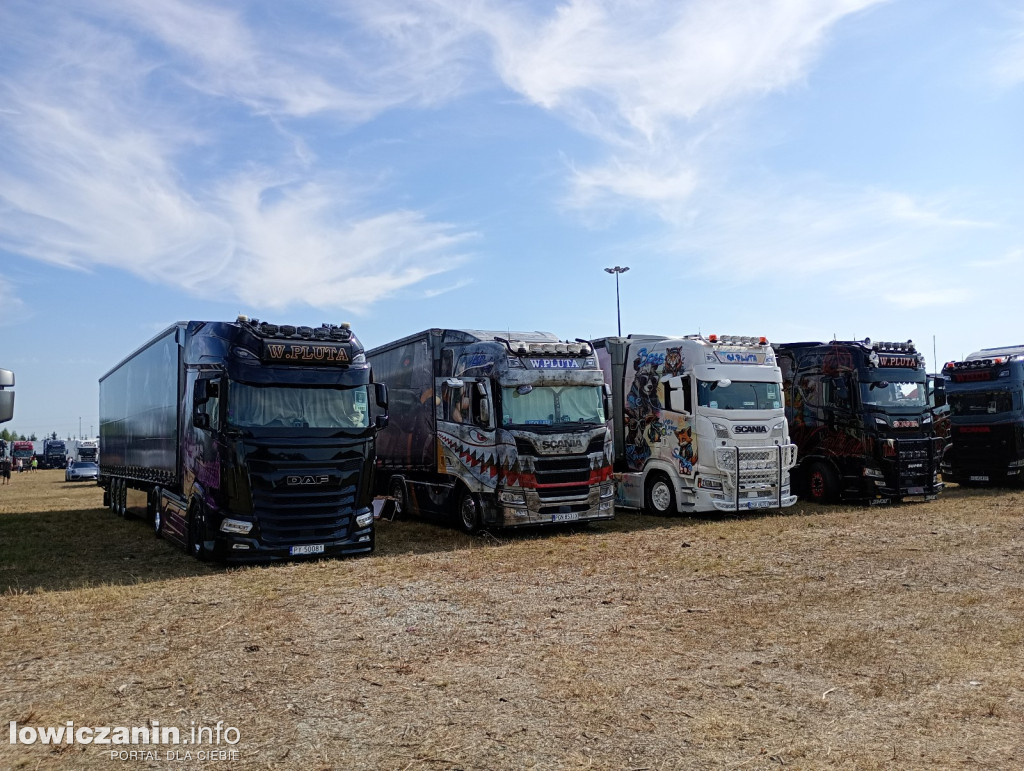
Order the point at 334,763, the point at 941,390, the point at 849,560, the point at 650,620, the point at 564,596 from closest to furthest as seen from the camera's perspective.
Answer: the point at 334,763
the point at 650,620
the point at 564,596
the point at 849,560
the point at 941,390

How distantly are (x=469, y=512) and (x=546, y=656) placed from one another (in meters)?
8.05

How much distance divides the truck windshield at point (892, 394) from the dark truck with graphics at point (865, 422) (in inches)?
0.9

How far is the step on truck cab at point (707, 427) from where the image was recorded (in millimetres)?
16172

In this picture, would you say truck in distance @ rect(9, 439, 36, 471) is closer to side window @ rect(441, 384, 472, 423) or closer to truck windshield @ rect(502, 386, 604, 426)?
side window @ rect(441, 384, 472, 423)

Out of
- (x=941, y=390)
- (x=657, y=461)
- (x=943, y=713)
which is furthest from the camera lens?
(x=941, y=390)

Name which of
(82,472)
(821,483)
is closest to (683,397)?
(821,483)

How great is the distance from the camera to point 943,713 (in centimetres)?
531

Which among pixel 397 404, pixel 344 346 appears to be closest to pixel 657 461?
pixel 397 404

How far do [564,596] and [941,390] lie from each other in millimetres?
14155

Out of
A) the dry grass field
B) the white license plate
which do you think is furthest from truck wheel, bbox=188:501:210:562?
the white license plate

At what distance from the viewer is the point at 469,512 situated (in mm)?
14789

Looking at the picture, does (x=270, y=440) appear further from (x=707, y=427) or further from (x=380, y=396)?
(x=707, y=427)

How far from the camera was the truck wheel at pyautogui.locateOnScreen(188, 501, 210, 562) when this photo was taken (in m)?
11.8

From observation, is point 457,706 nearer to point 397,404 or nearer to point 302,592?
point 302,592
